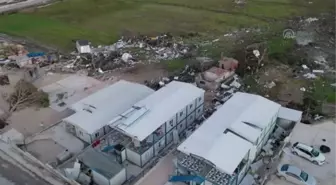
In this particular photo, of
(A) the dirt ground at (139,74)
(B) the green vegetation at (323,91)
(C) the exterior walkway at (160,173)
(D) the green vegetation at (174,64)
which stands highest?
(D) the green vegetation at (174,64)

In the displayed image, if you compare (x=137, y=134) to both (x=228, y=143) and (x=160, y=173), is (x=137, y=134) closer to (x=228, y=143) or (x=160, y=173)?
(x=160, y=173)

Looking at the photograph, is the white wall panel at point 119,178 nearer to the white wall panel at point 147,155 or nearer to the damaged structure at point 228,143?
the white wall panel at point 147,155

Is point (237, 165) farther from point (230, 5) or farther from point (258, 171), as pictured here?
point (230, 5)

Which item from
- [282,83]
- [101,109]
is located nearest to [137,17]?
[282,83]

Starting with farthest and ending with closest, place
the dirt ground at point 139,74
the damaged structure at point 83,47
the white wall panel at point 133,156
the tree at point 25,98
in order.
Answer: the damaged structure at point 83,47 → the dirt ground at point 139,74 → the tree at point 25,98 → the white wall panel at point 133,156

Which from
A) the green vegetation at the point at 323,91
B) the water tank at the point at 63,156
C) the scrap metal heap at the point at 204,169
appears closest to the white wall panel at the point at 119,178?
the scrap metal heap at the point at 204,169

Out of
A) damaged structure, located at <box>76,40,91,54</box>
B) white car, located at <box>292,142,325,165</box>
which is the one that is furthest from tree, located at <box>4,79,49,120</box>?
white car, located at <box>292,142,325,165</box>

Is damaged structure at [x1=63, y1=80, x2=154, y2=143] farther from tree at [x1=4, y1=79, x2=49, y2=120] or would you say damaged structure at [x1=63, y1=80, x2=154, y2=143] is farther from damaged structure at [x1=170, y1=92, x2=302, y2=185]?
damaged structure at [x1=170, y1=92, x2=302, y2=185]
